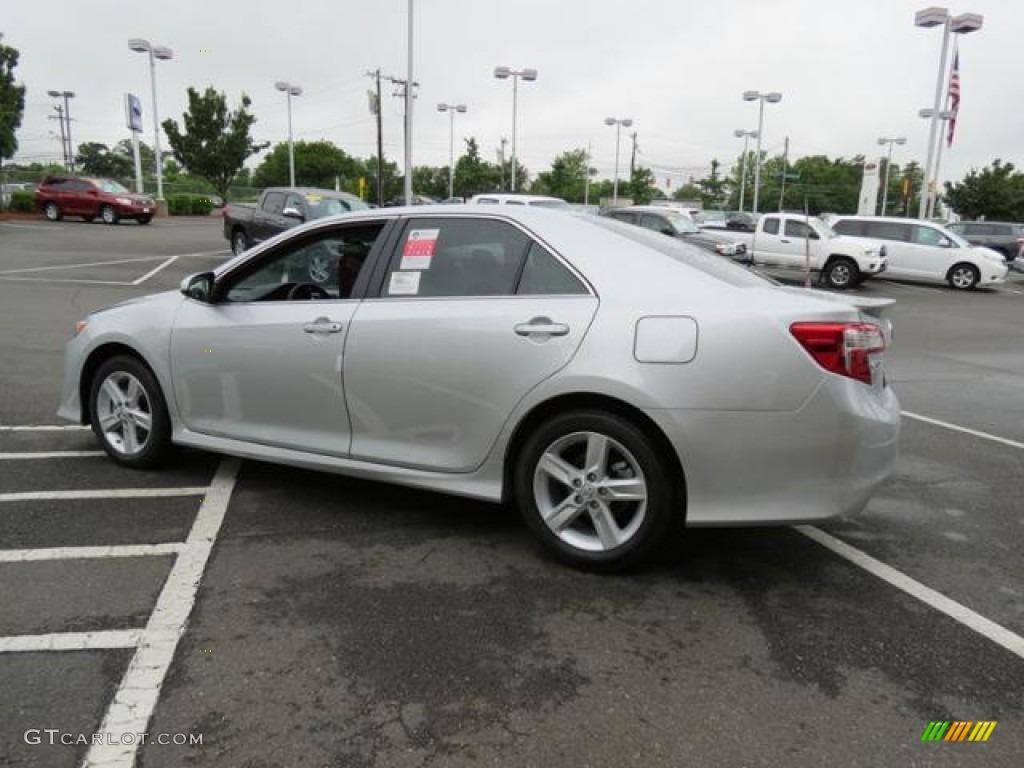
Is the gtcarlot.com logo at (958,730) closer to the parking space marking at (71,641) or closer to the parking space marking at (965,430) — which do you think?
the parking space marking at (71,641)

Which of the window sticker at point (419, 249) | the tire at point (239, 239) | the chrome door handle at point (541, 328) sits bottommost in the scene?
the tire at point (239, 239)

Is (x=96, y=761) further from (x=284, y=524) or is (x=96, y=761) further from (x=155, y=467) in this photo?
(x=155, y=467)

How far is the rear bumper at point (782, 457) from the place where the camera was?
329 centimetres

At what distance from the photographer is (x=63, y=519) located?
4.16 m

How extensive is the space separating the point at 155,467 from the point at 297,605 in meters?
2.04

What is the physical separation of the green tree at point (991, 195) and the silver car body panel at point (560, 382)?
56934mm

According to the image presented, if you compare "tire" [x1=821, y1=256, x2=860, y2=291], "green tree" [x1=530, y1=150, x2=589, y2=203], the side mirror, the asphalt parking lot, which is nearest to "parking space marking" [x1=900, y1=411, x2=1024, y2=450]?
the asphalt parking lot

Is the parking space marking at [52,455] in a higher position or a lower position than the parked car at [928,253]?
lower

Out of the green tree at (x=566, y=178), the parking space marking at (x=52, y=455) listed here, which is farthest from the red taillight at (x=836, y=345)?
the green tree at (x=566, y=178)

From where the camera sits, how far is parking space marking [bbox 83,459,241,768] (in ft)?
8.03

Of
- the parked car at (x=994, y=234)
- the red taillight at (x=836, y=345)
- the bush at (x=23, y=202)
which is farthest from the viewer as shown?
the bush at (x=23, y=202)

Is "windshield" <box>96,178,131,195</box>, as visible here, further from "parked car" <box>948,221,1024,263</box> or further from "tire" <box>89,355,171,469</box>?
"tire" <box>89,355,171,469</box>

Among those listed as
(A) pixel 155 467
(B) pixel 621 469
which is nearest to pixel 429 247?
(B) pixel 621 469

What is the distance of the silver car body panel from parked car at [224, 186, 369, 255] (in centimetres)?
1249
